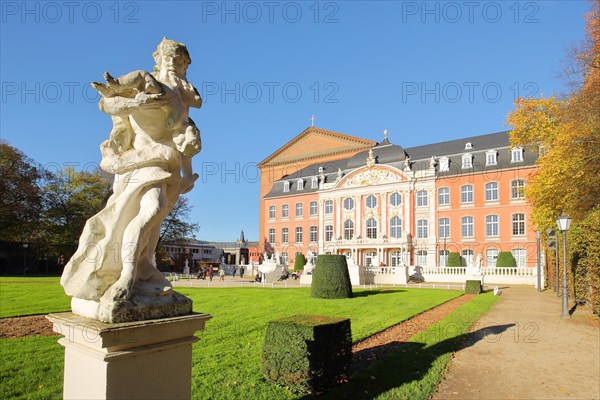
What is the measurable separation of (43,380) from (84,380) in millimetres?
3880

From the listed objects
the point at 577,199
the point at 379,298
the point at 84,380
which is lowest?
the point at 379,298

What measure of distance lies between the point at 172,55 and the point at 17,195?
38.5m

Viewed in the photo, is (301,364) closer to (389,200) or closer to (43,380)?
(43,380)

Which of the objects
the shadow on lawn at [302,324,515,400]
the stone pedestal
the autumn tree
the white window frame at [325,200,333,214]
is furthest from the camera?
the white window frame at [325,200,333,214]

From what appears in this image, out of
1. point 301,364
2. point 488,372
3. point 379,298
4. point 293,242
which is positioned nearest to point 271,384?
point 301,364

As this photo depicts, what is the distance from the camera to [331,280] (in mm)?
15539

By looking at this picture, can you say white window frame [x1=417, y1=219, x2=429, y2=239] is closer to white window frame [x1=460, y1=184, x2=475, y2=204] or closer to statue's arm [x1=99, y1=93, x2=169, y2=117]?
white window frame [x1=460, y1=184, x2=475, y2=204]

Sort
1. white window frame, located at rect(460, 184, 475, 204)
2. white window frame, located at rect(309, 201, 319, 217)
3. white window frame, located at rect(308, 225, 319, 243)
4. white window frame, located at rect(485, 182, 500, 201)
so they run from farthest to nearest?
1. white window frame, located at rect(309, 201, 319, 217)
2. white window frame, located at rect(308, 225, 319, 243)
3. white window frame, located at rect(460, 184, 475, 204)
4. white window frame, located at rect(485, 182, 500, 201)

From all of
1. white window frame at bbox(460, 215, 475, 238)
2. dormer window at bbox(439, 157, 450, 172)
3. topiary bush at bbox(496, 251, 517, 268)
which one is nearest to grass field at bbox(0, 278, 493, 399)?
topiary bush at bbox(496, 251, 517, 268)

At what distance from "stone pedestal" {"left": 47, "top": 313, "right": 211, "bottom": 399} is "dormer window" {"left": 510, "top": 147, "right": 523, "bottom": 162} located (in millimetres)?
37111

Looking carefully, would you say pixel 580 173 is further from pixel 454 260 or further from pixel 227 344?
pixel 454 260

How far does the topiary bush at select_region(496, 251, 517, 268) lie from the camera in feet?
106

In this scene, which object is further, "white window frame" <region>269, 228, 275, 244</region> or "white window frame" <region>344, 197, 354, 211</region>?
"white window frame" <region>269, 228, 275, 244</region>

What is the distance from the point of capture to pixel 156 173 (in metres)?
2.81
